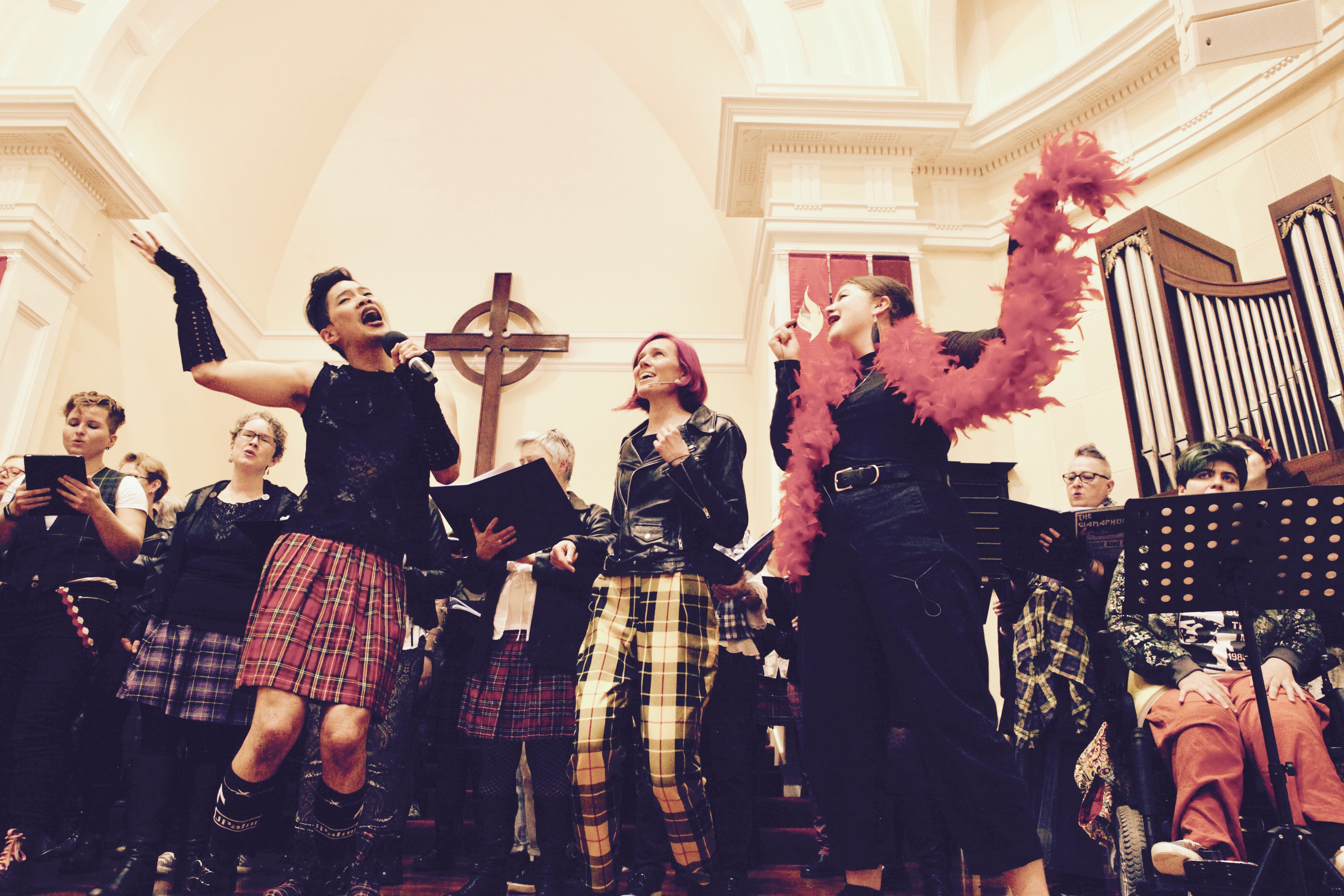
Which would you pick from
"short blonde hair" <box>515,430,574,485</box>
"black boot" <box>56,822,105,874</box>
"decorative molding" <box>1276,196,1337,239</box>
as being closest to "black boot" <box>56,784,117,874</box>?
"black boot" <box>56,822,105,874</box>

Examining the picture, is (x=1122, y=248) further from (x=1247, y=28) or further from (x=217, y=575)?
(x=217, y=575)

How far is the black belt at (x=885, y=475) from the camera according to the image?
165 centimetres

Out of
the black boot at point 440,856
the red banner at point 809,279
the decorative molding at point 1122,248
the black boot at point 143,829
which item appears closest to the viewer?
the black boot at point 143,829

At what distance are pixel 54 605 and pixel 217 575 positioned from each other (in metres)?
0.53

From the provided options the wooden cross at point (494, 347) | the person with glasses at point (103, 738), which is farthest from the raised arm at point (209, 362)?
the wooden cross at point (494, 347)

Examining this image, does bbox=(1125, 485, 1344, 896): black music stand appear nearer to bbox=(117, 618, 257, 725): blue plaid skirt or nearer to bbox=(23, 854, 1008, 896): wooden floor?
bbox=(23, 854, 1008, 896): wooden floor

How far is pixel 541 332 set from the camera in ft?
22.6

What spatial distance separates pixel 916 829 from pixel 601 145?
6507 millimetres

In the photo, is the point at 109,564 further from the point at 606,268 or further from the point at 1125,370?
the point at 606,268

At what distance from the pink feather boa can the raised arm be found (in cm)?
112

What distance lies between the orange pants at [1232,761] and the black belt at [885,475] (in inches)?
36.0

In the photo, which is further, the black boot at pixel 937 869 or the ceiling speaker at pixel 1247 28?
the ceiling speaker at pixel 1247 28

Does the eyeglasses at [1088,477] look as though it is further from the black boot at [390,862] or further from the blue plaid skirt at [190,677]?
the blue plaid skirt at [190,677]

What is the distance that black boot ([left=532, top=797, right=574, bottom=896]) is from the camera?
7.00 ft
